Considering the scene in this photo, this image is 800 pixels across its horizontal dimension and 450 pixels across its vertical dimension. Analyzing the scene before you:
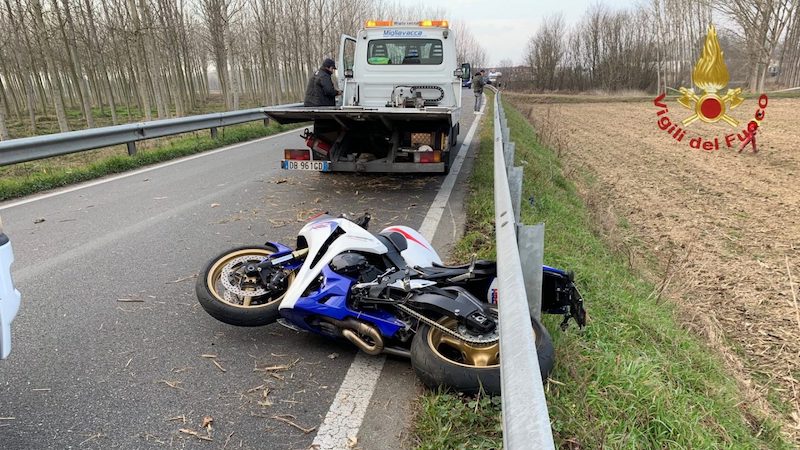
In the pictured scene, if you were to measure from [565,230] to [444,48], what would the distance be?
486 cm

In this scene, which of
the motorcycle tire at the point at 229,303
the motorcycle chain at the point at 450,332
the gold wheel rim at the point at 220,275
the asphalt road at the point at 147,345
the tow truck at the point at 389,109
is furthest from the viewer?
the tow truck at the point at 389,109

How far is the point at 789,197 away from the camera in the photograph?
9.18 m

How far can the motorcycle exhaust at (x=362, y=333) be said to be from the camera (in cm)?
288

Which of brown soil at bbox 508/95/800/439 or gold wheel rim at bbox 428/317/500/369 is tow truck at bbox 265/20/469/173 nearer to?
brown soil at bbox 508/95/800/439

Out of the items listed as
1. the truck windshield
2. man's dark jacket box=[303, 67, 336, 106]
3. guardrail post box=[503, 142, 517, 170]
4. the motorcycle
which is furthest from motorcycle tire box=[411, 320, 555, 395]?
the truck windshield

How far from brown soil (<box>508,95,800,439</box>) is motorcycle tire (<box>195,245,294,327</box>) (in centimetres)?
362

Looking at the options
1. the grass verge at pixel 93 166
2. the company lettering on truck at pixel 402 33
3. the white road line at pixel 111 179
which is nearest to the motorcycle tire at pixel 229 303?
the white road line at pixel 111 179

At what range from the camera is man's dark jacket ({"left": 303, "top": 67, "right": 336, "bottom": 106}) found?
9.52 meters

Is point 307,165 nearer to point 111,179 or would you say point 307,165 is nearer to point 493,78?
point 111,179

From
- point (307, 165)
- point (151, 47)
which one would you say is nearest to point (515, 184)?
point (307, 165)

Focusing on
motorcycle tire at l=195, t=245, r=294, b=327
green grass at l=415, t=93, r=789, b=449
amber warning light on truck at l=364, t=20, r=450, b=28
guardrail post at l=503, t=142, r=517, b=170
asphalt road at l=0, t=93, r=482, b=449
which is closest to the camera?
green grass at l=415, t=93, r=789, b=449

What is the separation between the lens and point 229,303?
3.30 m

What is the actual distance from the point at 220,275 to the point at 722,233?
7065 millimetres

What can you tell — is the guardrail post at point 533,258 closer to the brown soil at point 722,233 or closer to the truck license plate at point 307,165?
the brown soil at point 722,233
